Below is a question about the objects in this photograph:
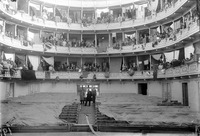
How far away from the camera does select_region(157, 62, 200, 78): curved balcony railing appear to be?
2365cm

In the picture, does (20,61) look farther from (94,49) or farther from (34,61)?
(94,49)

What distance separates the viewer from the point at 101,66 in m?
43.0

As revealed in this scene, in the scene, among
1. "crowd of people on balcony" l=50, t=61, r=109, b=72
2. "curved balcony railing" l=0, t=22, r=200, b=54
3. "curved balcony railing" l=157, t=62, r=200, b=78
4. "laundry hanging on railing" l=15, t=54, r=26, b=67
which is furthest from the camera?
"crowd of people on balcony" l=50, t=61, r=109, b=72

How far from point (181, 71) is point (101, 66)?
Result: 18.3 metres

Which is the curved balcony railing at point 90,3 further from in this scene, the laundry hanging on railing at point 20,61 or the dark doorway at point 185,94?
the dark doorway at point 185,94

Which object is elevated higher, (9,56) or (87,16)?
(87,16)

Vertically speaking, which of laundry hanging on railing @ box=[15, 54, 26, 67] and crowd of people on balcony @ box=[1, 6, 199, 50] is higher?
crowd of people on balcony @ box=[1, 6, 199, 50]

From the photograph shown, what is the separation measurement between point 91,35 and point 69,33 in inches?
174

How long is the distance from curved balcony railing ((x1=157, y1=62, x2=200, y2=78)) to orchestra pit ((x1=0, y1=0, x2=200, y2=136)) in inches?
4.7

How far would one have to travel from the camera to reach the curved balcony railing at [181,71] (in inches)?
931

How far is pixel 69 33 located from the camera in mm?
43312

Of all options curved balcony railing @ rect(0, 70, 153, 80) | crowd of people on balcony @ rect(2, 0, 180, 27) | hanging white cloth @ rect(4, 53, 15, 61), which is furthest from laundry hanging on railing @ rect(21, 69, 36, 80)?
crowd of people on balcony @ rect(2, 0, 180, 27)

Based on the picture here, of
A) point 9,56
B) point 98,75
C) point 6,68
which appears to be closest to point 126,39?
point 98,75

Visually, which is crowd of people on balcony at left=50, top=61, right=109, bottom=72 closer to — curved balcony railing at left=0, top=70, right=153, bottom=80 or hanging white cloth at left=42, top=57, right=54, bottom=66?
hanging white cloth at left=42, top=57, right=54, bottom=66
